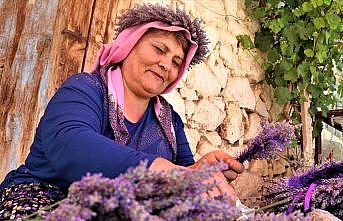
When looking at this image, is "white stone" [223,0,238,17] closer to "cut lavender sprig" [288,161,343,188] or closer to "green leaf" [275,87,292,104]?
"green leaf" [275,87,292,104]

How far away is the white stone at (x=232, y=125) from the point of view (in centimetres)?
319

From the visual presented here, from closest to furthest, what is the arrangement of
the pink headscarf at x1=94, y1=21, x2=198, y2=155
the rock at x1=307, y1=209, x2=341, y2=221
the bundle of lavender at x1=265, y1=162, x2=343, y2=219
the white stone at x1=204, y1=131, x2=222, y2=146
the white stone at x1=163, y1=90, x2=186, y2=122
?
the rock at x1=307, y1=209, x2=341, y2=221 → the bundle of lavender at x1=265, y1=162, x2=343, y2=219 → the pink headscarf at x1=94, y1=21, x2=198, y2=155 → the white stone at x1=163, y1=90, x2=186, y2=122 → the white stone at x1=204, y1=131, x2=222, y2=146

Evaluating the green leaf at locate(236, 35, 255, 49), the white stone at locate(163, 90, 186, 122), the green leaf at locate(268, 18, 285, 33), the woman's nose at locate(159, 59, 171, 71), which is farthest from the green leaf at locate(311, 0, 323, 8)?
the woman's nose at locate(159, 59, 171, 71)

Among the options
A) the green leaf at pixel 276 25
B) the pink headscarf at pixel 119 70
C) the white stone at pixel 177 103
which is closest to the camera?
the pink headscarf at pixel 119 70

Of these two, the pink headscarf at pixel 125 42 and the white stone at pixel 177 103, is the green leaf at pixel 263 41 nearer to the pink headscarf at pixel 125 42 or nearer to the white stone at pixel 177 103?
the white stone at pixel 177 103

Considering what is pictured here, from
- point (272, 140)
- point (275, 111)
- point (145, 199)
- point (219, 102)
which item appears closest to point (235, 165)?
point (272, 140)

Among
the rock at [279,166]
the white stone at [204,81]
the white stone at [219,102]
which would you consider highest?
the white stone at [204,81]

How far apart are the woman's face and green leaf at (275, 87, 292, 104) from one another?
1.87 m

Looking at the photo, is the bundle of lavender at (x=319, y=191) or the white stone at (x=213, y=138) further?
the white stone at (x=213, y=138)

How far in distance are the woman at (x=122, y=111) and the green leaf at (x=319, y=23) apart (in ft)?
5.88

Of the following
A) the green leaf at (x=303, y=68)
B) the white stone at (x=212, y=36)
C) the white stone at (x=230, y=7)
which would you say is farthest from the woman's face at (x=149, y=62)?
the green leaf at (x=303, y=68)

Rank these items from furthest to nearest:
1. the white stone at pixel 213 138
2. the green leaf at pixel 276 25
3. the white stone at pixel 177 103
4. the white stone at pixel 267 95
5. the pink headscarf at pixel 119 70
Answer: the white stone at pixel 267 95
the green leaf at pixel 276 25
the white stone at pixel 213 138
the white stone at pixel 177 103
the pink headscarf at pixel 119 70

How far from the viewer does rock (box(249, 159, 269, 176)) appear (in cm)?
335

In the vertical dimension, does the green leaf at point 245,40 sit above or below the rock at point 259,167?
above
